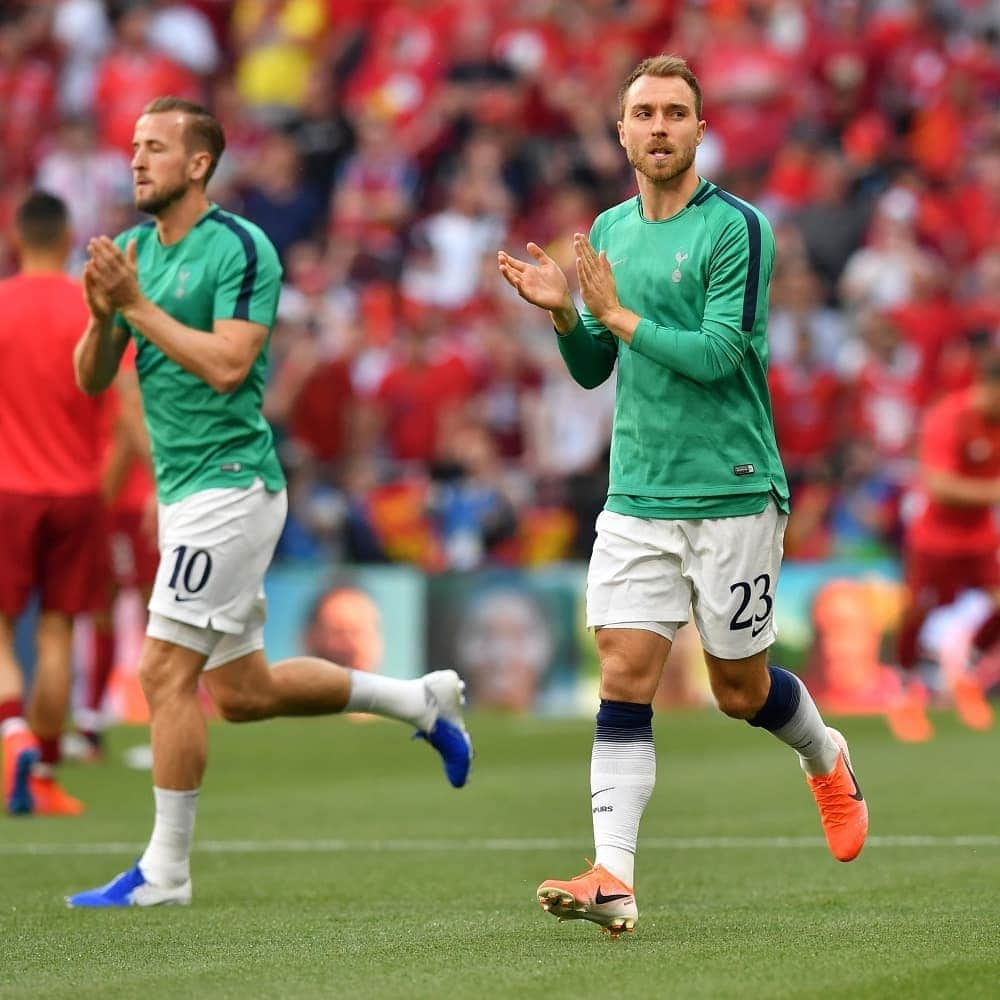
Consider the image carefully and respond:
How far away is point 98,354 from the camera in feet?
25.5

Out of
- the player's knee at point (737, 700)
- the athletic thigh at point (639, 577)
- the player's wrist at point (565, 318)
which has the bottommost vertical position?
the player's knee at point (737, 700)

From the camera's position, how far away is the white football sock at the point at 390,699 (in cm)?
845

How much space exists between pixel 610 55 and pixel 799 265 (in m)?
4.16

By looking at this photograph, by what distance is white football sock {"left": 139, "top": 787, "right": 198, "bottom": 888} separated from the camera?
7.51 m

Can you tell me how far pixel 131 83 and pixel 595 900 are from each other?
18.0 m

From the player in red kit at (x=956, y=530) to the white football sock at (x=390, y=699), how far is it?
6.59 meters

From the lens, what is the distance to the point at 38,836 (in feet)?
32.0

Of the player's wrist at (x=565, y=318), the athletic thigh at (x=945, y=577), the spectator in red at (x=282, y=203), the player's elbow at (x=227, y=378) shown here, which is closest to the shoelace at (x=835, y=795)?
the player's wrist at (x=565, y=318)

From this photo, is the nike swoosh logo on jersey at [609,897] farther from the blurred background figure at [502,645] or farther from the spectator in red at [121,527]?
the blurred background figure at [502,645]

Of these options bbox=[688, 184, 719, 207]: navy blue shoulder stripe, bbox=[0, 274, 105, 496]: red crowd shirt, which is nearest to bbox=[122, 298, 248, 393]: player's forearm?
bbox=[688, 184, 719, 207]: navy blue shoulder stripe

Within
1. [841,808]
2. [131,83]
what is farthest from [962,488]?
[131,83]

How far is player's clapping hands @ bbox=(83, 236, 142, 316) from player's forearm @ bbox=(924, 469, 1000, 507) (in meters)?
8.52

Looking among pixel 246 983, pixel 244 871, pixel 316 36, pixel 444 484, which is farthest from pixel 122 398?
pixel 316 36

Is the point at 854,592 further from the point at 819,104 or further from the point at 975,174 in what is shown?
the point at 819,104
